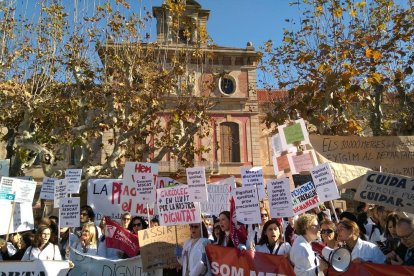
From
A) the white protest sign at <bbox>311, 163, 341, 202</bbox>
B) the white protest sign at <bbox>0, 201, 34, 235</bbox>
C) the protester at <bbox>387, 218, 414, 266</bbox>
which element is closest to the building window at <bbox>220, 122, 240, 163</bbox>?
the white protest sign at <bbox>0, 201, 34, 235</bbox>

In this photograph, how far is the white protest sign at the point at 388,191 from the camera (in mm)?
5211

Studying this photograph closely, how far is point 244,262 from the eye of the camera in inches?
Result: 217

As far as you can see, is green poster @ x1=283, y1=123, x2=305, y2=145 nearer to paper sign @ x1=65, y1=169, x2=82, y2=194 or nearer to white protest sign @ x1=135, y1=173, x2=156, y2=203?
white protest sign @ x1=135, y1=173, x2=156, y2=203

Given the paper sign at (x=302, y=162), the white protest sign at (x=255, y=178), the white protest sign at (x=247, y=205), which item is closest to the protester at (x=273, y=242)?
the white protest sign at (x=247, y=205)

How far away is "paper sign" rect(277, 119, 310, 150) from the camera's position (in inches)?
280

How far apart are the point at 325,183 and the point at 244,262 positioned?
5.51 ft

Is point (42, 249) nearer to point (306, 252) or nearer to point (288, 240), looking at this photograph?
point (288, 240)

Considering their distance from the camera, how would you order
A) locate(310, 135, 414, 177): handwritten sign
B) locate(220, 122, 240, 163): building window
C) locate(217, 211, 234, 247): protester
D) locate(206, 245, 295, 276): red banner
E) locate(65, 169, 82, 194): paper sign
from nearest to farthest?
locate(206, 245, 295, 276): red banner, locate(217, 211, 234, 247): protester, locate(310, 135, 414, 177): handwritten sign, locate(65, 169, 82, 194): paper sign, locate(220, 122, 240, 163): building window

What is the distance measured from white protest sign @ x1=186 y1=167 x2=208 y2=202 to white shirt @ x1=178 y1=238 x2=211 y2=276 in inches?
39.4

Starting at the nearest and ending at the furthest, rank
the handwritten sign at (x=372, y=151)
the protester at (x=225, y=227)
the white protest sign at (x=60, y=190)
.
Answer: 1. the protester at (x=225, y=227)
2. the handwritten sign at (x=372, y=151)
3. the white protest sign at (x=60, y=190)

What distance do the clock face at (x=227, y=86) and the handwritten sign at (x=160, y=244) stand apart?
21.9 meters

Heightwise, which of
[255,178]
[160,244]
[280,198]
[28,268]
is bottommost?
[28,268]

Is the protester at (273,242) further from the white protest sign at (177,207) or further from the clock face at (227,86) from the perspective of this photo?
the clock face at (227,86)

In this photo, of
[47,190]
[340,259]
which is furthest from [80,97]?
[340,259]
